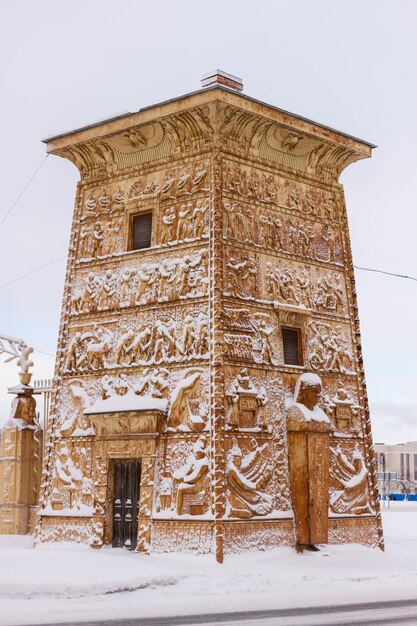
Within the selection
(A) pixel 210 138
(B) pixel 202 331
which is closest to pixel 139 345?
(B) pixel 202 331

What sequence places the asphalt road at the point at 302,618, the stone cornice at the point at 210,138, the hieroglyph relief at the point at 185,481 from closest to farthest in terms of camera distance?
the asphalt road at the point at 302,618 → the hieroglyph relief at the point at 185,481 → the stone cornice at the point at 210,138

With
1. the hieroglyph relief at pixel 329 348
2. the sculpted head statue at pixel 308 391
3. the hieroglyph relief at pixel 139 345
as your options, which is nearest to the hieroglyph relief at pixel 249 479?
the sculpted head statue at pixel 308 391

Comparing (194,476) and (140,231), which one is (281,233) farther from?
(194,476)

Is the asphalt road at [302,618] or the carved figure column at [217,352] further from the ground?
the carved figure column at [217,352]

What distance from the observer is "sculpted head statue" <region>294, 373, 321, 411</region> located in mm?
16672

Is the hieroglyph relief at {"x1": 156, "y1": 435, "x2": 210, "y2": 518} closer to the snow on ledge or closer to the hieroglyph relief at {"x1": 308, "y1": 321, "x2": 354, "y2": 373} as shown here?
the snow on ledge

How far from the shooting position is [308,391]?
16672 millimetres

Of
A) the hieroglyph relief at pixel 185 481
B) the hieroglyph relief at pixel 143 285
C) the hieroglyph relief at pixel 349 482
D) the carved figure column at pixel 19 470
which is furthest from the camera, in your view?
the carved figure column at pixel 19 470

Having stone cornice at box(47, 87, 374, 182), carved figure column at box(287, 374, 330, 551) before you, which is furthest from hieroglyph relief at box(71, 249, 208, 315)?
carved figure column at box(287, 374, 330, 551)

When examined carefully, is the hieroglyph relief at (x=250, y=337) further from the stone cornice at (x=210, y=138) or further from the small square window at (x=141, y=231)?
the stone cornice at (x=210, y=138)

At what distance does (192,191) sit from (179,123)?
1.64 meters

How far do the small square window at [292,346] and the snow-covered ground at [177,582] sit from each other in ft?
14.2

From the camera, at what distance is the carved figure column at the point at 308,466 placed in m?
15.9

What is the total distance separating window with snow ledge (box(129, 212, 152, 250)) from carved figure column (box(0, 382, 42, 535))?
19.3 feet
